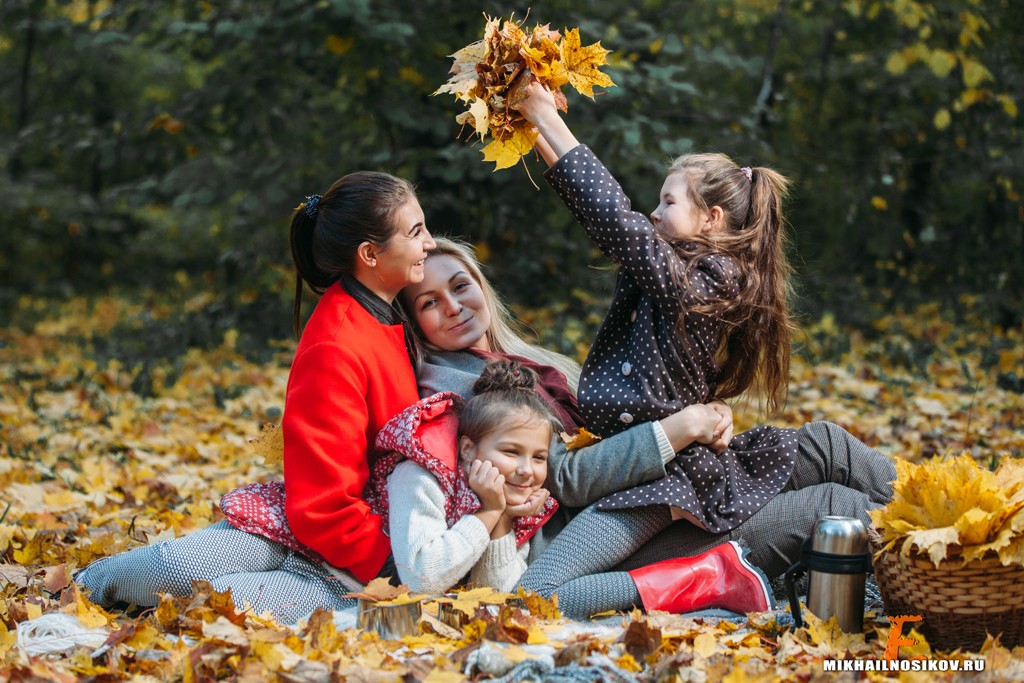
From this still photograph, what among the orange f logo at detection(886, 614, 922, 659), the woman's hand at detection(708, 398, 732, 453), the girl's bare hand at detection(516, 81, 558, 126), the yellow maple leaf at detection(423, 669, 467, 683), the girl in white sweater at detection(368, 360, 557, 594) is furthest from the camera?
the woman's hand at detection(708, 398, 732, 453)

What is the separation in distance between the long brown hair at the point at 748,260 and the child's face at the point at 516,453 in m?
0.61

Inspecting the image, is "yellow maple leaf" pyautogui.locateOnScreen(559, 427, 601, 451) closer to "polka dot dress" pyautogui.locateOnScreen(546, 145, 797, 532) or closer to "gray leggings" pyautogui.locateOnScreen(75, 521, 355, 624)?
"polka dot dress" pyautogui.locateOnScreen(546, 145, 797, 532)

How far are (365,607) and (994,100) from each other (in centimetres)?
635

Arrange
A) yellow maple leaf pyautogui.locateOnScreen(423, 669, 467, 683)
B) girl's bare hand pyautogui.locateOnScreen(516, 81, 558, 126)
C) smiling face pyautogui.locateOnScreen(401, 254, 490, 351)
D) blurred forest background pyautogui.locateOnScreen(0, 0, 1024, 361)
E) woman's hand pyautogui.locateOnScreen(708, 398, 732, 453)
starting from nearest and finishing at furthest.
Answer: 1. yellow maple leaf pyautogui.locateOnScreen(423, 669, 467, 683)
2. girl's bare hand pyautogui.locateOnScreen(516, 81, 558, 126)
3. woman's hand pyautogui.locateOnScreen(708, 398, 732, 453)
4. smiling face pyautogui.locateOnScreen(401, 254, 490, 351)
5. blurred forest background pyautogui.locateOnScreen(0, 0, 1024, 361)

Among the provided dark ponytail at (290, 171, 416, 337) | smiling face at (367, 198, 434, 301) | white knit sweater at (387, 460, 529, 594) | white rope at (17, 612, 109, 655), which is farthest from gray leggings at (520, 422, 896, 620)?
white rope at (17, 612, 109, 655)

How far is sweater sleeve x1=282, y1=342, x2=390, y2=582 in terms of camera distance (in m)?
2.80

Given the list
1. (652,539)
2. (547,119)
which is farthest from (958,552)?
(547,119)

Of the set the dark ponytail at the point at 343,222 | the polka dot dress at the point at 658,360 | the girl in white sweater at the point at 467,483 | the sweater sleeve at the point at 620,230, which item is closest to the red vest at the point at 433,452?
the girl in white sweater at the point at 467,483

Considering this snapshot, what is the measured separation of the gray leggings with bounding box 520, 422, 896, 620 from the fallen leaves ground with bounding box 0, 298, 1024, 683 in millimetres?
105

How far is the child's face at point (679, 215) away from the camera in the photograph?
121 inches

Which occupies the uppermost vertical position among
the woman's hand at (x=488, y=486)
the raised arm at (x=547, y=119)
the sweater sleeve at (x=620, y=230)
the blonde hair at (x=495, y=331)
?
the raised arm at (x=547, y=119)

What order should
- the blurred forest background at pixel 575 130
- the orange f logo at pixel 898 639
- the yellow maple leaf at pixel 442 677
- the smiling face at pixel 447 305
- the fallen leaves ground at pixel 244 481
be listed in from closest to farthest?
1. the yellow maple leaf at pixel 442 677
2. the fallen leaves ground at pixel 244 481
3. the orange f logo at pixel 898 639
4. the smiling face at pixel 447 305
5. the blurred forest background at pixel 575 130

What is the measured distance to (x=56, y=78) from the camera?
14.4 metres

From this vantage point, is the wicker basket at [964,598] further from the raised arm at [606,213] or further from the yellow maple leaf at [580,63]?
the yellow maple leaf at [580,63]
